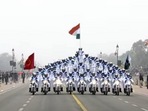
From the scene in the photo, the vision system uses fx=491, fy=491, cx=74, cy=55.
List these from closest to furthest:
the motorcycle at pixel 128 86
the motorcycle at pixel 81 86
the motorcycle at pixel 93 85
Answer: the motorcycle at pixel 128 86 → the motorcycle at pixel 93 85 → the motorcycle at pixel 81 86

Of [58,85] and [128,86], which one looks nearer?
[128,86]

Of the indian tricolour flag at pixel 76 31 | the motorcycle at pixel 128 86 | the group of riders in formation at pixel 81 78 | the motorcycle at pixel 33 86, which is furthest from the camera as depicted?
the indian tricolour flag at pixel 76 31

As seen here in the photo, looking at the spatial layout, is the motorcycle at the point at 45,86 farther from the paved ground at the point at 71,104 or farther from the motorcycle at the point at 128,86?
the motorcycle at the point at 128,86

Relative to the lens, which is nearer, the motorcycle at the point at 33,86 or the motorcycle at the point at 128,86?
the motorcycle at the point at 128,86

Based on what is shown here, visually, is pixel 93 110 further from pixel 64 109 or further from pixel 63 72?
pixel 63 72

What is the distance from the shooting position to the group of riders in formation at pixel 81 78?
4175 centimetres

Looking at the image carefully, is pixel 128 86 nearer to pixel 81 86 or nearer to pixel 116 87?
pixel 116 87

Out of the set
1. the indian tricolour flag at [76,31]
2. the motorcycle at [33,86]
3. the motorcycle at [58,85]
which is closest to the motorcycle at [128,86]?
the motorcycle at [58,85]

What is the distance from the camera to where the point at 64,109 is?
23953 millimetres

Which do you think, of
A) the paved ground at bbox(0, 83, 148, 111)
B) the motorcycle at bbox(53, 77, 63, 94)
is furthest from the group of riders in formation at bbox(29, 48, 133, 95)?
the paved ground at bbox(0, 83, 148, 111)

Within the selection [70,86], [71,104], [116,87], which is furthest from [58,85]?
[71,104]

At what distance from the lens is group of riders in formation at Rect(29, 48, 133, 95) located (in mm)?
41750

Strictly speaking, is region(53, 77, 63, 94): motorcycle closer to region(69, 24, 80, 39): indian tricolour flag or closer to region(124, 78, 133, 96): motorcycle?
region(124, 78, 133, 96): motorcycle

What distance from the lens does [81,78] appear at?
138 feet
